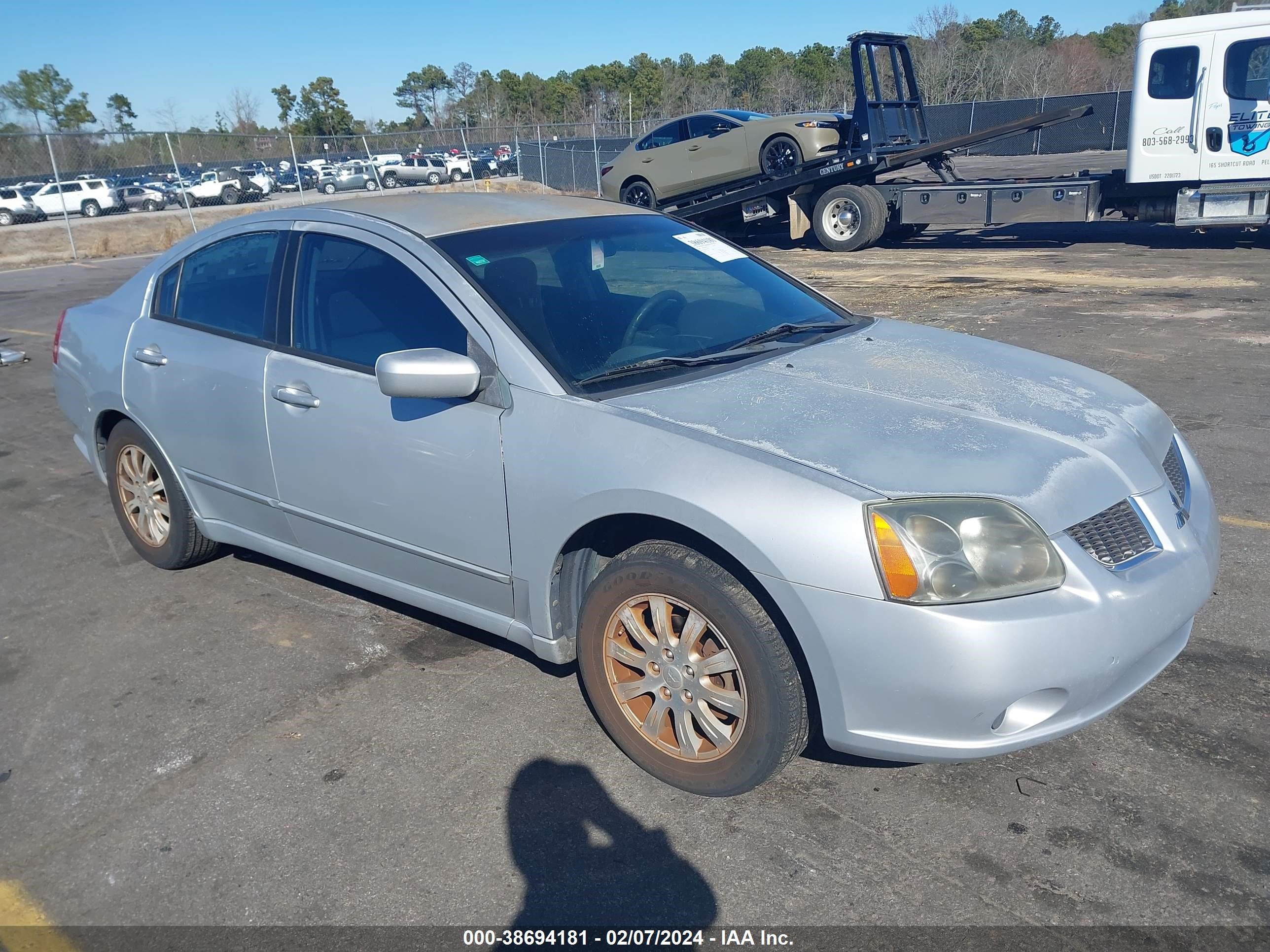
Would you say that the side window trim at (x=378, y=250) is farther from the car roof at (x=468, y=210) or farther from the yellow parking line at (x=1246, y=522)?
the yellow parking line at (x=1246, y=522)

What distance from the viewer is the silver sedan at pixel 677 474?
2520 mm

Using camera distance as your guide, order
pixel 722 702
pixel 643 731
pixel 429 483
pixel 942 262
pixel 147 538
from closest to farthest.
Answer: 1. pixel 722 702
2. pixel 643 731
3. pixel 429 483
4. pixel 147 538
5. pixel 942 262

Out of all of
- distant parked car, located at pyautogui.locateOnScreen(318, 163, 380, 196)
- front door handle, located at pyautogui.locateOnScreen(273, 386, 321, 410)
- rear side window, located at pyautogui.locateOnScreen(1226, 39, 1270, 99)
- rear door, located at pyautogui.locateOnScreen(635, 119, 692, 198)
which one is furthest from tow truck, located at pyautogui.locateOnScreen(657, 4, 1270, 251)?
distant parked car, located at pyautogui.locateOnScreen(318, 163, 380, 196)

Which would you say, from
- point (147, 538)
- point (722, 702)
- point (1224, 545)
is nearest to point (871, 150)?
point (1224, 545)

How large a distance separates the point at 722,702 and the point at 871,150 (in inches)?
557

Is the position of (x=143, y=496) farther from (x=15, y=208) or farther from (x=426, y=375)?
(x=15, y=208)

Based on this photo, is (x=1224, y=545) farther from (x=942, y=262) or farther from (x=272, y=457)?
(x=942, y=262)

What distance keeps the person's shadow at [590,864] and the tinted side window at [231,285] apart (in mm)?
2134

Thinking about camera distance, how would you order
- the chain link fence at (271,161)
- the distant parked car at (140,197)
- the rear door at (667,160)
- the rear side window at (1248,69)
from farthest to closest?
1. the distant parked car at (140,197)
2. the chain link fence at (271,161)
3. the rear door at (667,160)
4. the rear side window at (1248,69)

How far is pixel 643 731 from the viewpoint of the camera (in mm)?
Result: 3020

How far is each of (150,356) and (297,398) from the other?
43.3 inches

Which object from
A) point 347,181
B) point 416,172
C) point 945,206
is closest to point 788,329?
point 945,206

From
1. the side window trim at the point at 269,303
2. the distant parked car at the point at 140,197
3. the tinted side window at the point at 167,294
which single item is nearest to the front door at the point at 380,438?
the side window trim at the point at 269,303

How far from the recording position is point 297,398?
3672 mm
